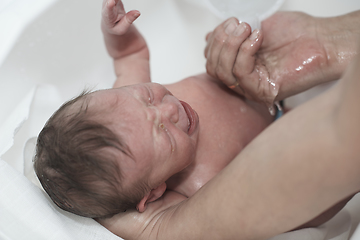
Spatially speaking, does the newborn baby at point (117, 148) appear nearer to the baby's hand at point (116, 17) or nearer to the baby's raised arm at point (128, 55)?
the baby's hand at point (116, 17)

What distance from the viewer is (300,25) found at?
42.1 inches

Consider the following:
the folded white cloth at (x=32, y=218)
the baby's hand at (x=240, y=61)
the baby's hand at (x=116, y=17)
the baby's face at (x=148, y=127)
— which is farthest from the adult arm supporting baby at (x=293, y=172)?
the baby's hand at (x=116, y=17)

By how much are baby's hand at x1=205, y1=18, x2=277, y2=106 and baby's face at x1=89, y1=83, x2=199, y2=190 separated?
0.74ft

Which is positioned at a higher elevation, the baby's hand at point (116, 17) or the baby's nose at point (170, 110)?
the baby's hand at point (116, 17)

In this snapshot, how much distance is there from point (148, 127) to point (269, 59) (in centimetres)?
51

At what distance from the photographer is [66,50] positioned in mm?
1233

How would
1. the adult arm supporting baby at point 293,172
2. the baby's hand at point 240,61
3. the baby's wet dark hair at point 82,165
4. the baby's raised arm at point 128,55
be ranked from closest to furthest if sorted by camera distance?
the adult arm supporting baby at point 293,172
the baby's wet dark hair at point 82,165
the baby's hand at point 240,61
the baby's raised arm at point 128,55

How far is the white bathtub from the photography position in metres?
1.01

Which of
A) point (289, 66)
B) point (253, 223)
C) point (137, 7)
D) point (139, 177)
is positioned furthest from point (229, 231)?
point (137, 7)

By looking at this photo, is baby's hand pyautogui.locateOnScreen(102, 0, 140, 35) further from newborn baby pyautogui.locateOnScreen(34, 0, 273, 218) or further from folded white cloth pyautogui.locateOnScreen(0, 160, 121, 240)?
folded white cloth pyautogui.locateOnScreen(0, 160, 121, 240)

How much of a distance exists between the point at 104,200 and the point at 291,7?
113cm

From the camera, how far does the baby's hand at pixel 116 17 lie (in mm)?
910

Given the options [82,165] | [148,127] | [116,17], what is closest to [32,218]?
[82,165]

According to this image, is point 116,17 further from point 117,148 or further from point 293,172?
point 293,172
